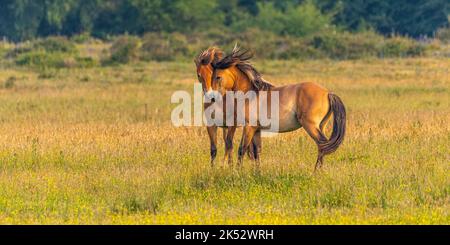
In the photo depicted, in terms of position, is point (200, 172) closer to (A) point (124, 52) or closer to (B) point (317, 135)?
(B) point (317, 135)

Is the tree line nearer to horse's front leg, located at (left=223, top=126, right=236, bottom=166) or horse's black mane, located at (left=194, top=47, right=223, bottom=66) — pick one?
horse's front leg, located at (left=223, top=126, right=236, bottom=166)

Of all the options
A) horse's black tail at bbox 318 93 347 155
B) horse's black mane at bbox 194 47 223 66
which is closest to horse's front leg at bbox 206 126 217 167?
horse's black mane at bbox 194 47 223 66

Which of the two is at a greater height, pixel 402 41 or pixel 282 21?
pixel 282 21

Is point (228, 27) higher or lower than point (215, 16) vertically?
lower

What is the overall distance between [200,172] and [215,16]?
2374 inches

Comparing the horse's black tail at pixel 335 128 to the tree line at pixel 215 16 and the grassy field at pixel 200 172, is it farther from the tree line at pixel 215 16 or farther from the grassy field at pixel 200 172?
the tree line at pixel 215 16

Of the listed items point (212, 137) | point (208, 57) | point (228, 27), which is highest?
point (228, 27)

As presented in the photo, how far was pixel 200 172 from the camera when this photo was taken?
499 inches

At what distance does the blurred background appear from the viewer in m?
45.4

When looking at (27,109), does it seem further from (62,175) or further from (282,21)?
(282,21)

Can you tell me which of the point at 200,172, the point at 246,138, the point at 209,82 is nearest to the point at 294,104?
the point at 246,138

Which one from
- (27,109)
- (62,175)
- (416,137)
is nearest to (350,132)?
(416,137)

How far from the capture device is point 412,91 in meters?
27.0
